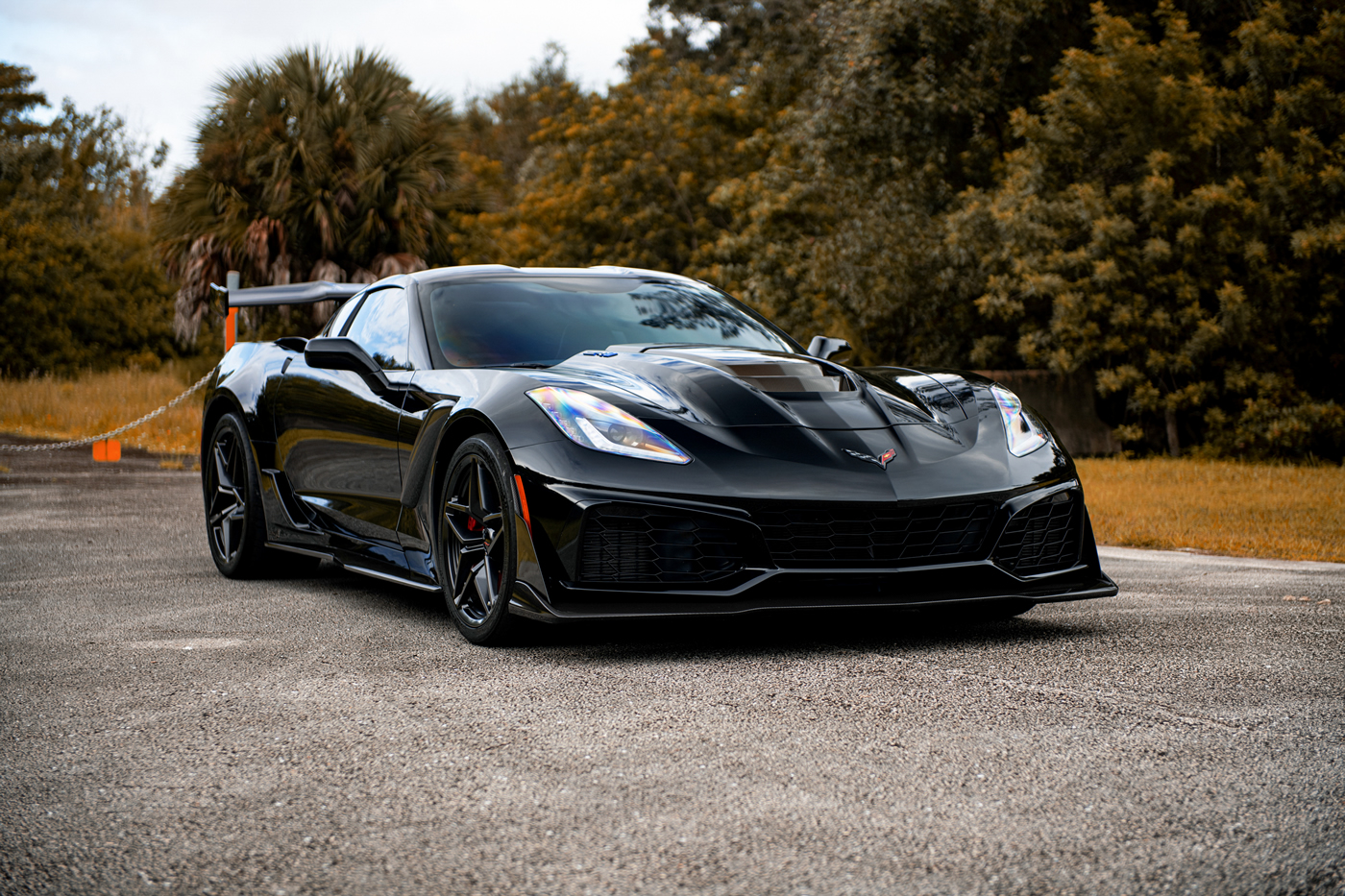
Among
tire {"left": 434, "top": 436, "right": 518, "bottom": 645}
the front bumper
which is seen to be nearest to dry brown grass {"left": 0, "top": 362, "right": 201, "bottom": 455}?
tire {"left": 434, "top": 436, "right": 518, "bottom": 645}

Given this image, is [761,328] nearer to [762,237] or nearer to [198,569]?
[198,569]

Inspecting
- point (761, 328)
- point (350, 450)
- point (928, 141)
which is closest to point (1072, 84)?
point (928, 141)

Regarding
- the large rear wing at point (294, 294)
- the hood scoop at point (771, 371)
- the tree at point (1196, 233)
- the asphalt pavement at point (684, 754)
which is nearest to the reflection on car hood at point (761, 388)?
the hood scoop at point (771, 371)

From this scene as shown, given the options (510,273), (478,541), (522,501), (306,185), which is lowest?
(478,541)

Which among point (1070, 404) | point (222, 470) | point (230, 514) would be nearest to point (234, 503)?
point (230, 514)

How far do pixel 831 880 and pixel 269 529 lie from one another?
Result: 176 inches

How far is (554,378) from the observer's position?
4.47 m

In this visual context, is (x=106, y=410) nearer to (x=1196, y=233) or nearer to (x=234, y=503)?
(x=1196, y=233)

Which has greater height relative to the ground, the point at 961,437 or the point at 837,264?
the point at 837,264

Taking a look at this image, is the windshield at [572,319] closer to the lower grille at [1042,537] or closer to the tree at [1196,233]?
the lower grille at [1042,537]

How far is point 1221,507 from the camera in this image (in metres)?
9.95

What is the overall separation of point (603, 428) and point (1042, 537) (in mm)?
1479

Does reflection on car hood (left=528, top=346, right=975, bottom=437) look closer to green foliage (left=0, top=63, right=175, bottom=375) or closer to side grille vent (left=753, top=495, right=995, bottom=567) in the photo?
side grille vent (left=753, top=495, right=995, bottom=567)

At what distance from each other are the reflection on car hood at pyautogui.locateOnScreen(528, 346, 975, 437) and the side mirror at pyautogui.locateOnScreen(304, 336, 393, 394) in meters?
0.90
